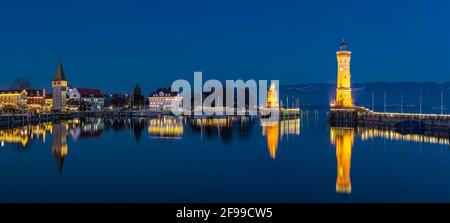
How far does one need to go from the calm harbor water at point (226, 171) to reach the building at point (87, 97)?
313 ft

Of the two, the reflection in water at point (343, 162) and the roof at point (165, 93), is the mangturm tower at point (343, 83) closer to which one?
the reflection in water at point (343, 162)

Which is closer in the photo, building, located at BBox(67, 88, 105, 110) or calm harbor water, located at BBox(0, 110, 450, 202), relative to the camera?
calm harbor water, located at BBox(0, 110, 450, 202)

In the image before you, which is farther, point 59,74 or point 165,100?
point 165,100

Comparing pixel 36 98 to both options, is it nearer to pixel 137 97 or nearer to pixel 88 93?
pixel 88 93

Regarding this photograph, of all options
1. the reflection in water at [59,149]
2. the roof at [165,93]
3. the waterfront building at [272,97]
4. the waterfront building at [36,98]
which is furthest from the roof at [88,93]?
A: the reflection in water at [59,149]

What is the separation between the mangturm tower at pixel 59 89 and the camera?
123688 mm

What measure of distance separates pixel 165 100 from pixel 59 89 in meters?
33.8

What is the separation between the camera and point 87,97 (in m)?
149

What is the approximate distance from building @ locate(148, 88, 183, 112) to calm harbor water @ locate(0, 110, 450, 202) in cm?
9925

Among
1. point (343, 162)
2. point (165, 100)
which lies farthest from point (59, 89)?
point (343, 162)

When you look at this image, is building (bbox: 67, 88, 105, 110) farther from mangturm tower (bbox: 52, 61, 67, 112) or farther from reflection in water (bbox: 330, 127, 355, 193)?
reflection in water (bbox: 330, 127, 355, 193)

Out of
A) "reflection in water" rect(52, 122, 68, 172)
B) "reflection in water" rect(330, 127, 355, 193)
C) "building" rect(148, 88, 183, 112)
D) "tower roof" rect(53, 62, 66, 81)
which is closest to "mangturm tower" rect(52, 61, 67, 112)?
"tower roof" rect(53, 62, 66, 81)

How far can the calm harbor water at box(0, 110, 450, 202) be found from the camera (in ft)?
75.1
